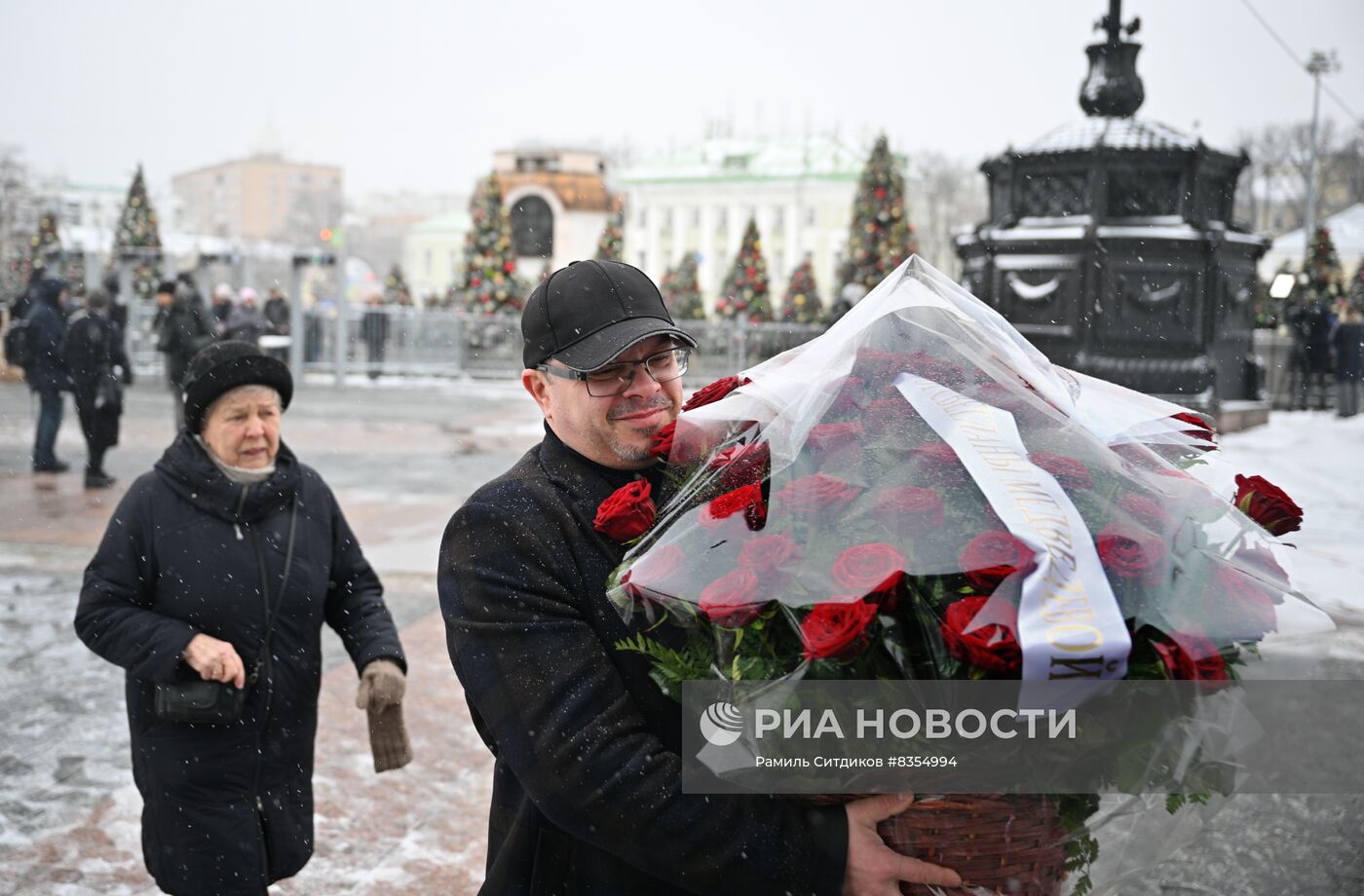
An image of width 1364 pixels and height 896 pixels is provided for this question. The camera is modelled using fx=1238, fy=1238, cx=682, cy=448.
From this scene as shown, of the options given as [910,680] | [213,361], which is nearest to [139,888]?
[213,361]

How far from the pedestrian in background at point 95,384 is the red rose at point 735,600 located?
33.5ft

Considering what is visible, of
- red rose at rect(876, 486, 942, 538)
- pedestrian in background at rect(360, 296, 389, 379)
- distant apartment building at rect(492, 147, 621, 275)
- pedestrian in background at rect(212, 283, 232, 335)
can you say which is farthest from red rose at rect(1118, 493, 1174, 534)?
distant apartment building at rect(492, 147, 621, 275)

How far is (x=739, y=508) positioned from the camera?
1668 mm

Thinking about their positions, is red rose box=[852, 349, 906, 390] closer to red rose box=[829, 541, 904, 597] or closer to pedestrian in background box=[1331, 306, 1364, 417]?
red rose box=[829, 541, 904, 597]

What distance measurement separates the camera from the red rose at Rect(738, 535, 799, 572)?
158 centimetres

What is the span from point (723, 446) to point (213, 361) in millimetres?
2013

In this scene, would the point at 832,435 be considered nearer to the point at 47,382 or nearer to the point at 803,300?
the point at 47,382

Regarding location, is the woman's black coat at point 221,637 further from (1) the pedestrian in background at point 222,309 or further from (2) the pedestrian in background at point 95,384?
(1) the pedestrian in background at point 222,309

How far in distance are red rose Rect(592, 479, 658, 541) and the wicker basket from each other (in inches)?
21.3

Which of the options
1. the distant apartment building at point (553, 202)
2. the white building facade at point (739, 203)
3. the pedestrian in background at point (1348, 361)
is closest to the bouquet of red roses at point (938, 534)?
the pedestrian in background at point (1348, 361)

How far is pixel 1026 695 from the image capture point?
1.47 metres


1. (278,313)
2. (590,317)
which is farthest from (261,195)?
(590,317)

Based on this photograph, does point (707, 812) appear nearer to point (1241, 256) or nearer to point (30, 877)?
point (30, 877)

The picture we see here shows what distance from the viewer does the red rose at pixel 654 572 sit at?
1637 mm
